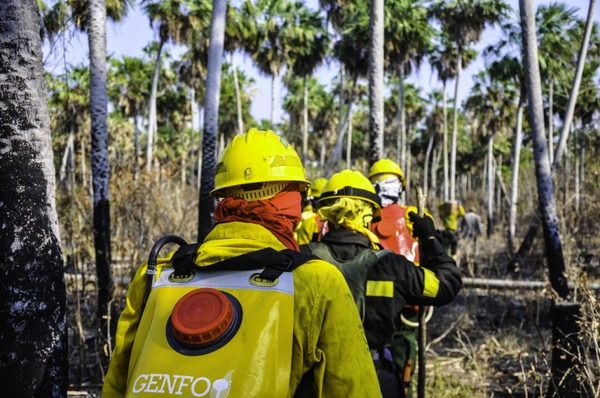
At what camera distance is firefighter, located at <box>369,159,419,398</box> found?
3.51m

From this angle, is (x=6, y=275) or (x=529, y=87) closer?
(x=6, y=275)

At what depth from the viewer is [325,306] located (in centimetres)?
158

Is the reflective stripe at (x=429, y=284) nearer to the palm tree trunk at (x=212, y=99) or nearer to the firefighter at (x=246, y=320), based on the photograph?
the firefighter at (x=246, y=320)

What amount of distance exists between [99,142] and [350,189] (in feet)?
17.7

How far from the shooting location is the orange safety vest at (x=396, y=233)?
408 centimetres

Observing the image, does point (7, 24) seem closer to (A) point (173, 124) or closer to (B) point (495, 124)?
(B) point (495, 124)

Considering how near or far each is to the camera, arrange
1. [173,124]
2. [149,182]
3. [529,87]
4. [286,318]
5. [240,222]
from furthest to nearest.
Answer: [173,124] → [149,182] → [529,87] → [240,222] → [286,318]

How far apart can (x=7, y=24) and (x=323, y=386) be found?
205 centimetres

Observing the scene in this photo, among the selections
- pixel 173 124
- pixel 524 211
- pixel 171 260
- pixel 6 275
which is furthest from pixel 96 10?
pixel 173 124

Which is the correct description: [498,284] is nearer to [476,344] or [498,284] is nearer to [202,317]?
[476,344]

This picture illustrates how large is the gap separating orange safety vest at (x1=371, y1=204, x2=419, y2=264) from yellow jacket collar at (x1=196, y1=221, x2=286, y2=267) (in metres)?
2.40

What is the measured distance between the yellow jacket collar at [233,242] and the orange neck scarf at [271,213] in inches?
1.1

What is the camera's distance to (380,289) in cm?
269

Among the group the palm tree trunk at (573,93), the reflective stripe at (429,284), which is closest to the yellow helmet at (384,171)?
the reflective stripe at (429,284)
